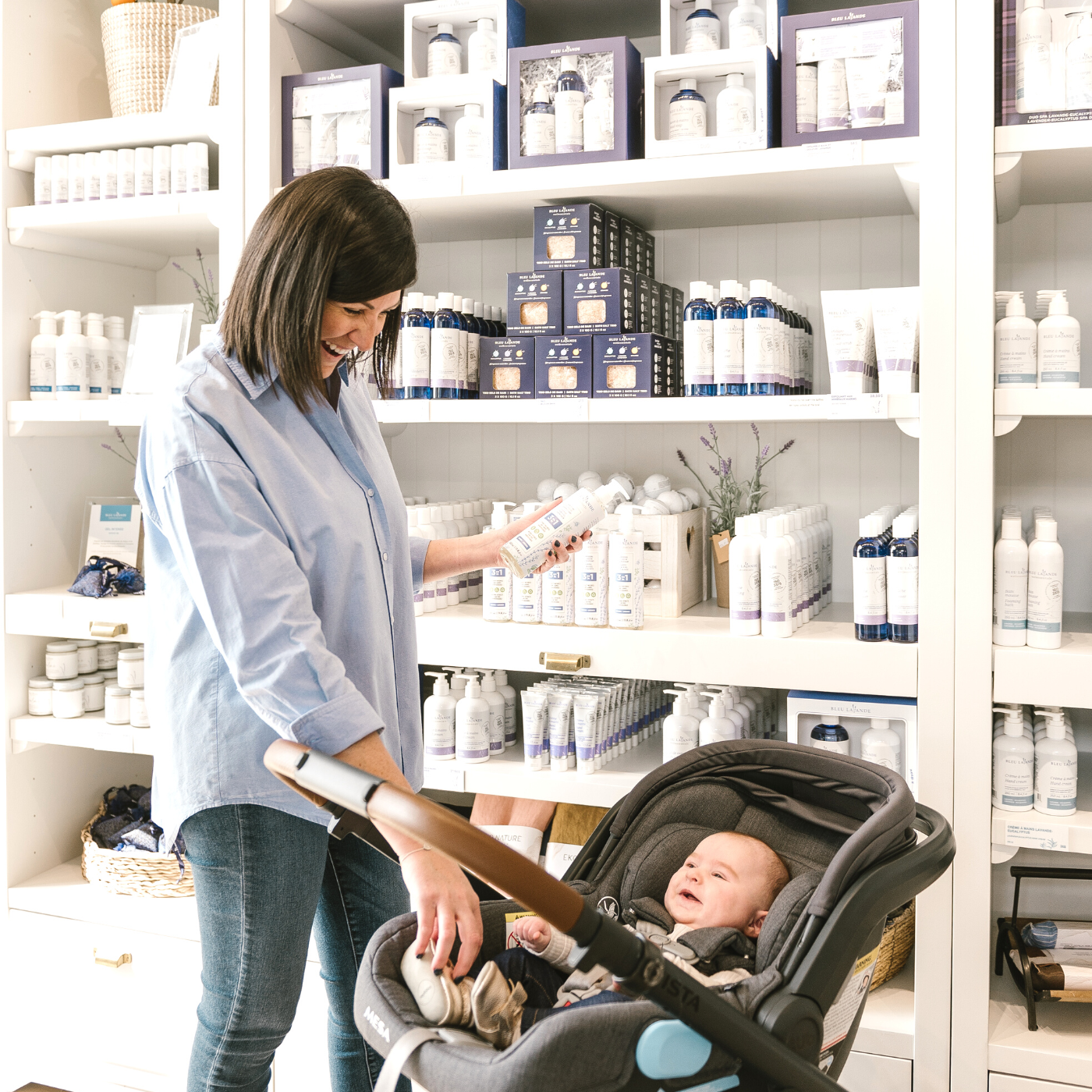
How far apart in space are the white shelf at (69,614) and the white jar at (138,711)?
0.16 metres

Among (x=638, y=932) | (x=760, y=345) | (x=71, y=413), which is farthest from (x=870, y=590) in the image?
(x=71, y=413)

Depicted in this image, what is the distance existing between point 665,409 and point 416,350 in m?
0.55

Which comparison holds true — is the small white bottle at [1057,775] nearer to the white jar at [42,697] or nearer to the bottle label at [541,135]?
the bottle label at [541,135]

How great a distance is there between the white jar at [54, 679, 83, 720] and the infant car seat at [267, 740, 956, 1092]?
63.5 inches

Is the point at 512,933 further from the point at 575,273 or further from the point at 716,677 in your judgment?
the point at 575,273

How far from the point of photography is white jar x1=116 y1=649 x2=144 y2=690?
8.91ft

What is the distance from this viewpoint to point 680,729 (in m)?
2.22

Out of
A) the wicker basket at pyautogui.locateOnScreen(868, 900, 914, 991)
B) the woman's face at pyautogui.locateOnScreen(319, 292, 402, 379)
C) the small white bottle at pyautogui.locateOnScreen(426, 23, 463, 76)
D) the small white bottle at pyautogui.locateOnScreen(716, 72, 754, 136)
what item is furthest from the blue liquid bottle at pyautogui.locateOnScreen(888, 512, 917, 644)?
the small white bottle at pyautogui.locateOnScreen(426, 23, 463, 76)

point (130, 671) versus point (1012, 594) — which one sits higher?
point (1012, 594)

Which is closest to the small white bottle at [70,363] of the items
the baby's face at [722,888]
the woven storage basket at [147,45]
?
the woven storage basket at [147,45]

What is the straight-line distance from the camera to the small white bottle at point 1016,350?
196 centimetres

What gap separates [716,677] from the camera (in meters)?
2.12

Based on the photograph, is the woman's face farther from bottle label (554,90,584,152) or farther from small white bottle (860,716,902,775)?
small white bottle (860,716,902,775)

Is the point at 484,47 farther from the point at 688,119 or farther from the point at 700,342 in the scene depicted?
the point at 700,342
